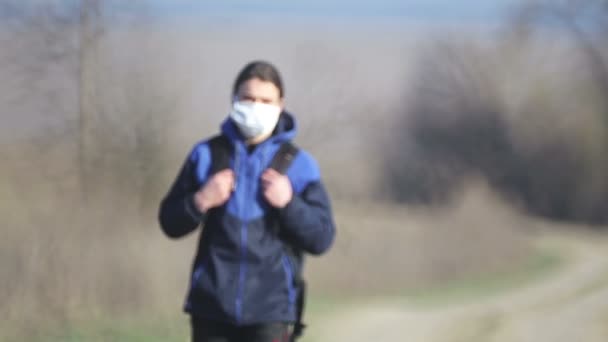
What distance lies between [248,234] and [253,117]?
458 mm

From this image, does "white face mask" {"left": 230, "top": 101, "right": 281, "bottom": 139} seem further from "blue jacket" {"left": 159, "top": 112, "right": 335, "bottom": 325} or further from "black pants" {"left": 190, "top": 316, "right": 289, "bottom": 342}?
"black pants" {"left": 190, "top": 316, "right": 289, "bottom": 342}

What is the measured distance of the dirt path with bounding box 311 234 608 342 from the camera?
10.3 m

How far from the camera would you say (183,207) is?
181 inches

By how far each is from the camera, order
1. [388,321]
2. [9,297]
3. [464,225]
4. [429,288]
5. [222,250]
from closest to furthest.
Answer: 1. [222,250]
2. [9,297]
3. [388,321]
4. [429,288]
5. [464,225]

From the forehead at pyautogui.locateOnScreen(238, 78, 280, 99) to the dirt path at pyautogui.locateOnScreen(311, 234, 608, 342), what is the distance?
555 cm

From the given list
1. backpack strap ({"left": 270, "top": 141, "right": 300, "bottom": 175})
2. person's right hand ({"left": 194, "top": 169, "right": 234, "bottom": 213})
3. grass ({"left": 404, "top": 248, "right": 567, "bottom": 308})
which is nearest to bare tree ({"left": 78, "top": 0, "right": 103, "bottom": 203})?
grass ({"left": 404, "top": 248, "right": 567, "bottom": 308})

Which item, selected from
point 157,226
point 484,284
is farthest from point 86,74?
point 484,284

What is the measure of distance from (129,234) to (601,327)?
13.9ft

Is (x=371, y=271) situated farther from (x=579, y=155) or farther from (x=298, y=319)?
(x=579, y=155)

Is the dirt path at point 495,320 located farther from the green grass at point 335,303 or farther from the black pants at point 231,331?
the black pants at point 231,331

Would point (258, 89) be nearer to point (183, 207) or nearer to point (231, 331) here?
point (183, 207)

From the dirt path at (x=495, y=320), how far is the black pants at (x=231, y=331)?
5.46m

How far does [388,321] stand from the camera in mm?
11812

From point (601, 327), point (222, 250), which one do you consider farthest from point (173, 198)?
point (601, 327)
